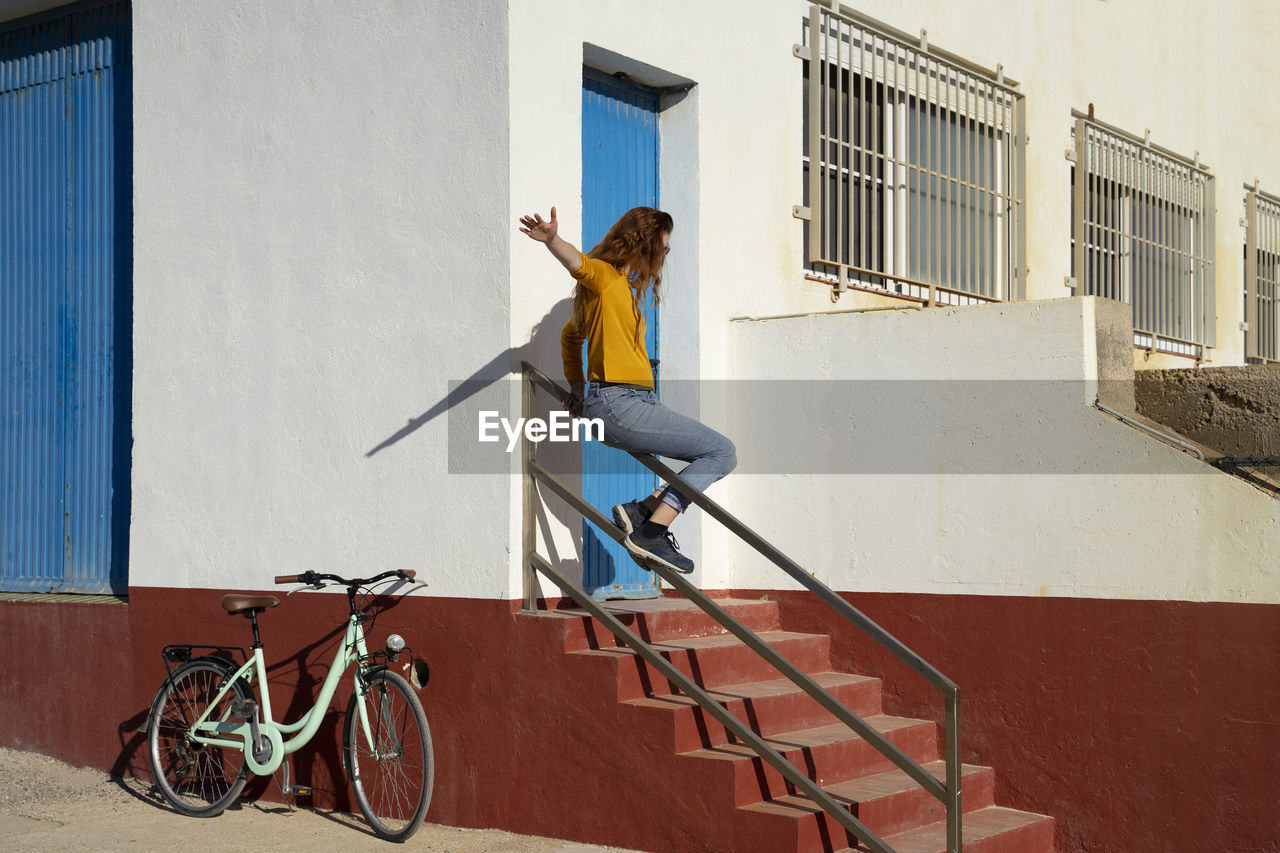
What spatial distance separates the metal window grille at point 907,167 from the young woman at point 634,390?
214 centimetres

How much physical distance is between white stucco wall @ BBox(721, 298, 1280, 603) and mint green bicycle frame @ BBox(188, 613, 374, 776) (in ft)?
6.64

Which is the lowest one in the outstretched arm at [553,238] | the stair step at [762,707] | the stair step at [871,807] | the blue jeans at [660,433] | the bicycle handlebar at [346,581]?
the stair step at [871,807]

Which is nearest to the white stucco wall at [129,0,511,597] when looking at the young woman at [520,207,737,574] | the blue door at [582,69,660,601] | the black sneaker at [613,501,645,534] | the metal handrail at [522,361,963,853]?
the metal handrail at [522,361,963,853]

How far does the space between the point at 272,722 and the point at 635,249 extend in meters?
2.80

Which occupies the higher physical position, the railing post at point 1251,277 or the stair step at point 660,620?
the railing post at point 1251,277

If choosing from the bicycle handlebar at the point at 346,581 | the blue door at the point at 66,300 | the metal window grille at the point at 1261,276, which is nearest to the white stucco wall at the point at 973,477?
the bicycle handlebar at the point at 346,581

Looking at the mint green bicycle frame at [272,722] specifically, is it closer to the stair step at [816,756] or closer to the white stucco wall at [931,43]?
the stair step at [816,756]

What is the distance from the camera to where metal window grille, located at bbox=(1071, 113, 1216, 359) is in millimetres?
10289

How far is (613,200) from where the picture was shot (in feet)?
24.0

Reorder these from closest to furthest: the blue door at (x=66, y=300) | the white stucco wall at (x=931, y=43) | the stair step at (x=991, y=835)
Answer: the stair step at (x=991, y=835) < the white stucco wall at (x=931, y=43) < the blue door at (x=66, y=300)

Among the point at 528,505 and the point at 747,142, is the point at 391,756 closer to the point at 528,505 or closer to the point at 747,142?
the point at 528,505

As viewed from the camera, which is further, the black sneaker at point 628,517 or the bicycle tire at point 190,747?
the bicycle tire at point 190,747

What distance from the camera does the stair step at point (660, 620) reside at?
6.19 meters

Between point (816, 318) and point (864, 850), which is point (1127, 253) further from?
point (864, 850)
